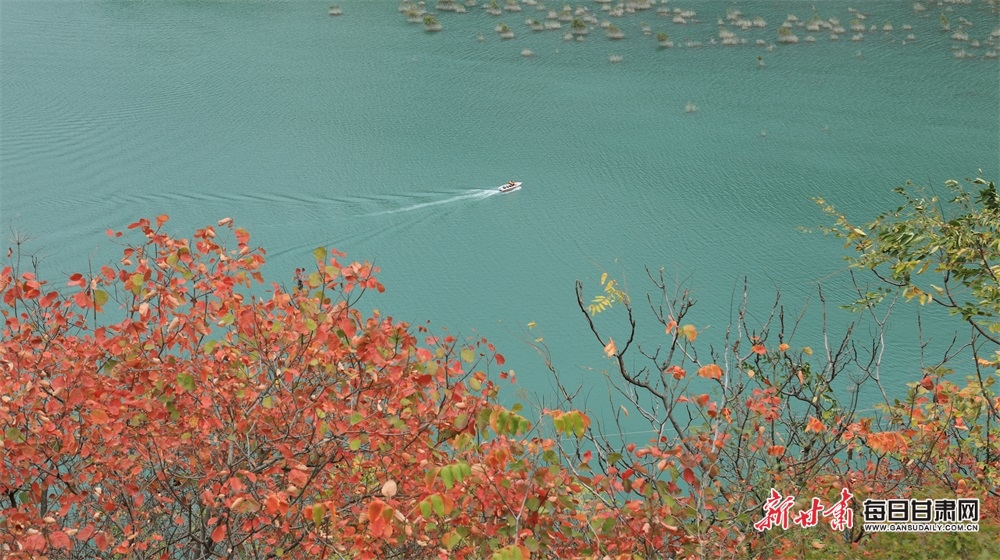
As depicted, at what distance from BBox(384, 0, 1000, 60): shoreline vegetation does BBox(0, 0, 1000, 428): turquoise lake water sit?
4.1 inches

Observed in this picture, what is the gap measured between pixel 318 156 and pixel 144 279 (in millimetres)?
9741

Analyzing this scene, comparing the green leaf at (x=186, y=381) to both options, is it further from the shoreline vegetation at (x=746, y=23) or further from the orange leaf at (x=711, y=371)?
the shoreline vegetation at (x=746, y=23)

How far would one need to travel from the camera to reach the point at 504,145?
13453 millimetres

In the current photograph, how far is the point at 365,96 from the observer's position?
15.3 m

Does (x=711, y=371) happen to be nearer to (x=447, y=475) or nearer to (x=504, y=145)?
(x=447, y=475)

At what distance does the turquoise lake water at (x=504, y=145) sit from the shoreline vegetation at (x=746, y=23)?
0.34 feet

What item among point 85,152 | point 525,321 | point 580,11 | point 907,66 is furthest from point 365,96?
point 907,66

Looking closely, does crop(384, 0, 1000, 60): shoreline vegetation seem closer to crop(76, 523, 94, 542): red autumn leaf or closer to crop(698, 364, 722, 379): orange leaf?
crop(698, 364, 722, 379): orange leaf

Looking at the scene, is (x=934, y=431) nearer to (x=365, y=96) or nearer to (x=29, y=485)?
(x=29, y=485)

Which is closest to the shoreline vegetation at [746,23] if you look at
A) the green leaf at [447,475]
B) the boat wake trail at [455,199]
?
the boat wake trail at [455,199]

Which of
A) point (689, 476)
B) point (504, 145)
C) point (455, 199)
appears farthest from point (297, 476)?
point (504, 145)

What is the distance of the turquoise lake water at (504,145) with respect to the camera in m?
10.6

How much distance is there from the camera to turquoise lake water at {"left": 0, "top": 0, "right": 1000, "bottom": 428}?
34.8 ft

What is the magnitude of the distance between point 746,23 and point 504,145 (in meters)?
6.94
